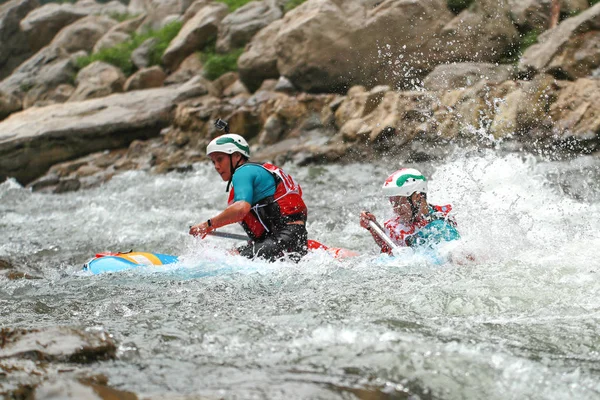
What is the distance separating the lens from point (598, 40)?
11742mm

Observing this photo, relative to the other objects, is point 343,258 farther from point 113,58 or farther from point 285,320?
point 113,58

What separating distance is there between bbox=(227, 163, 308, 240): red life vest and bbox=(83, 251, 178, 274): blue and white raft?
2.94 ft

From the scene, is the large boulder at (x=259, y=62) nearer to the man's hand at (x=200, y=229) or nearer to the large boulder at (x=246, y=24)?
the large boulder at (x=246, y=24)

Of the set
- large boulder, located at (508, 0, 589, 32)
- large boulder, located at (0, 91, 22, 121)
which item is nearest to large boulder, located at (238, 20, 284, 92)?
large boulder, located at (508, 0, 589, 32)

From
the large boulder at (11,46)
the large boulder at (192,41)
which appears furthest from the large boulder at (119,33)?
the large boulder at (192,41)

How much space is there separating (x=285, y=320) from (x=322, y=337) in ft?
1.31

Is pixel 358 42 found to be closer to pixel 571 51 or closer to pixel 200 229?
pixel 571 51

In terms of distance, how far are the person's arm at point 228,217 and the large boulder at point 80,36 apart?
→ 21256 mm

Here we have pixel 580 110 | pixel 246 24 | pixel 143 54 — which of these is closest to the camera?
pixel 580 110

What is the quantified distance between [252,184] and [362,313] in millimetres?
2263

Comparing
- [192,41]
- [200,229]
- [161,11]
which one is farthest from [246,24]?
[200,229]

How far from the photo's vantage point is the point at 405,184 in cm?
561

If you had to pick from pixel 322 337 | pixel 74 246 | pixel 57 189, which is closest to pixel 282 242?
pixel 322 337

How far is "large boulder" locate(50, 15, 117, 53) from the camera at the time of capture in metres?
25.0
